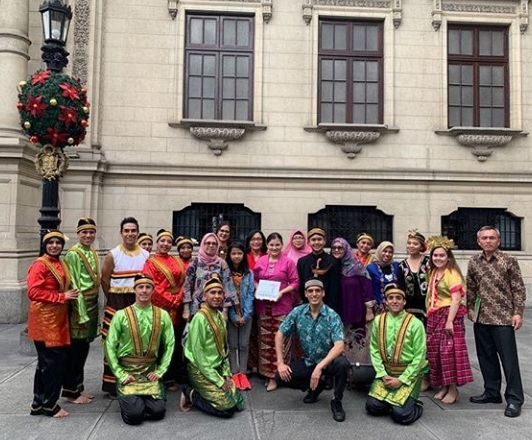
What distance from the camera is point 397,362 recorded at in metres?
4.68

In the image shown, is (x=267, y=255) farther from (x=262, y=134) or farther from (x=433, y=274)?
(x=262, y=134)

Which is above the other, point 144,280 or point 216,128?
point 216,128

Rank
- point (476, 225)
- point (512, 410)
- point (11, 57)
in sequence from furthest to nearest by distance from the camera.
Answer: point (476, 225) → point (11, 57) → point (512, 410)

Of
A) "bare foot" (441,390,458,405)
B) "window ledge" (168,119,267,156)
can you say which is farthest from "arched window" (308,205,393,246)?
"bare foot" (441,390,458,405)

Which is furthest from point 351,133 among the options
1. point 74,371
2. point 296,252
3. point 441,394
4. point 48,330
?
point 48,330

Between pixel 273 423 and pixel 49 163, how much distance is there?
192 inches

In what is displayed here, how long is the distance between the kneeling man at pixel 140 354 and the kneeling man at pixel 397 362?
2.04m

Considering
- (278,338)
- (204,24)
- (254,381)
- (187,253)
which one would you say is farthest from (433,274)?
(204,24)

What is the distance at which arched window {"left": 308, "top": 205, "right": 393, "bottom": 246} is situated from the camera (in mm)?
11938

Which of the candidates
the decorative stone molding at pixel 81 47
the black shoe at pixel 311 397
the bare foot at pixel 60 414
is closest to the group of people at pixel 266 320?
the bare foot at pixel 60 414

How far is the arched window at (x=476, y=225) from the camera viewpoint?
12086 millimetres

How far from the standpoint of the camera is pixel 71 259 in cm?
504

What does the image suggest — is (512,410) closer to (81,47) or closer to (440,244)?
(440,244)

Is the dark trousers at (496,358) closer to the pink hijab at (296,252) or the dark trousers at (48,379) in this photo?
the pink hijab at (296,252)
